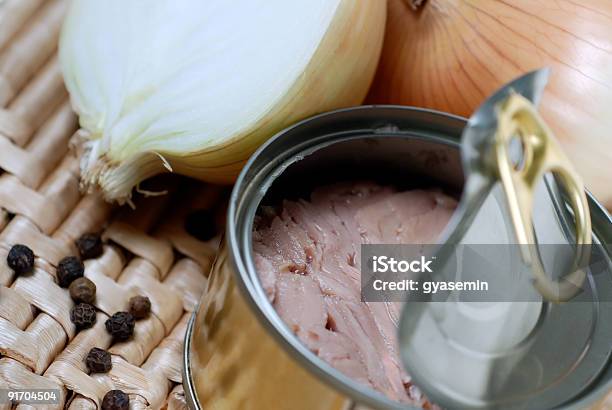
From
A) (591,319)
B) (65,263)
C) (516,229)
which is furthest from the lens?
(65,263)

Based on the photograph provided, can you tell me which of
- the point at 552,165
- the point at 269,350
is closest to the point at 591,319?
the point at 552,165

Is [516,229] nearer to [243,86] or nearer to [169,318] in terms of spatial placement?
[243,86]

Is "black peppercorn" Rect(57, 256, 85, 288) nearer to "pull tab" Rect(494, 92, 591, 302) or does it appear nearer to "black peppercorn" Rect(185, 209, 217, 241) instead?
"black peppercorn" Rect(185, 209, 217, 241)

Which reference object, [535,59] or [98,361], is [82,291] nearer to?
[98,361]

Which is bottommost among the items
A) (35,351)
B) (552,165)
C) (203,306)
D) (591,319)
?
(35,351)

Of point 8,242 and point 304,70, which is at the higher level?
point 304,70

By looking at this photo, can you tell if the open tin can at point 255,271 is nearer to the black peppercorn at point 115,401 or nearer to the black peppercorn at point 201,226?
the black peppercorn at point 115,401

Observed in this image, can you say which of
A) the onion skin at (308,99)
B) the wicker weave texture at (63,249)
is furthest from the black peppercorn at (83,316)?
the onion skin at (308,99)
